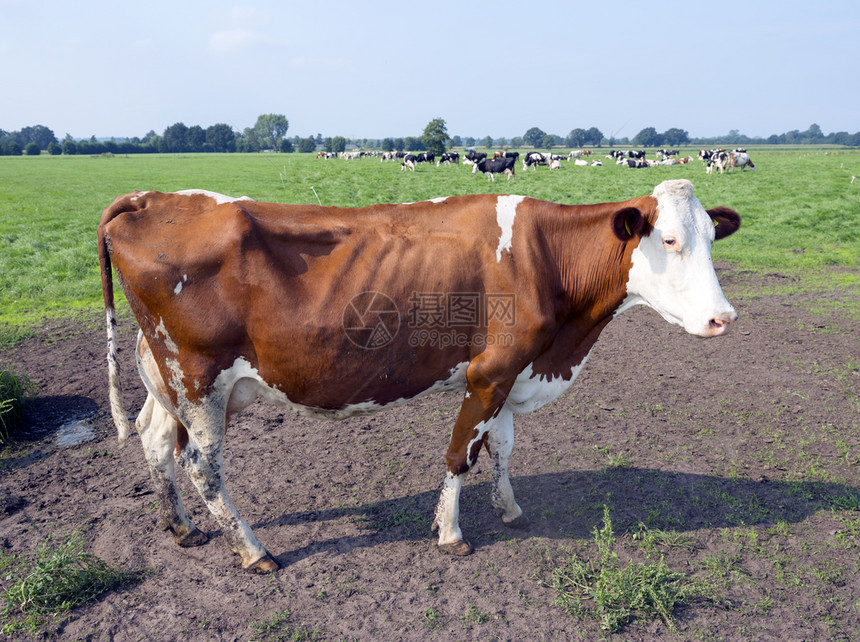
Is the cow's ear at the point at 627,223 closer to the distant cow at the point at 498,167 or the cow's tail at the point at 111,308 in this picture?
the cow's tail at the point at 111,308

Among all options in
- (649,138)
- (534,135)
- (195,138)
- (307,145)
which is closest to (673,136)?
(649,138)

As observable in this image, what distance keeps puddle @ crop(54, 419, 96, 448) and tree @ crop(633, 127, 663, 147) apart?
560 ft

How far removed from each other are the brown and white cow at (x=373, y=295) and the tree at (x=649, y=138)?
170332 mm

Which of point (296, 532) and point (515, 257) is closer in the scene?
point (515, 257)

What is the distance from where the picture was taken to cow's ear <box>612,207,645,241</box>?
3863 millimetres

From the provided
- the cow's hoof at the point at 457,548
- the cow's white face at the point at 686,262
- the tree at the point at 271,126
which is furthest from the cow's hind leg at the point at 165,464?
the tree at the point at 271,126

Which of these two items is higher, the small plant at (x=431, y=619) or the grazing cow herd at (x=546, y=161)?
the grazing cow herd at (x=546, y=161)

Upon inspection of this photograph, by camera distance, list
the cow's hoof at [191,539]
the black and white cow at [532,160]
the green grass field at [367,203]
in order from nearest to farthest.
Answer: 1. the cow's hoof at [191,539]
2. the green grass field at [367,203]
3. the black and white cow at [532,160]

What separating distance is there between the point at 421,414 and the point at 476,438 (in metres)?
2.36

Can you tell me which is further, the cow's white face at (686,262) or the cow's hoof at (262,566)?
the cow's hoof at (262,566)

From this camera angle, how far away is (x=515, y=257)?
405 cm

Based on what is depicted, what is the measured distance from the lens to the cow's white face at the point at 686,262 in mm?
3852

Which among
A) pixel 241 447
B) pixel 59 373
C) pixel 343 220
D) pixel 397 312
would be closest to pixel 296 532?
pixel 241 447

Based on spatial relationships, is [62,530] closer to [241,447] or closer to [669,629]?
[241,447]
